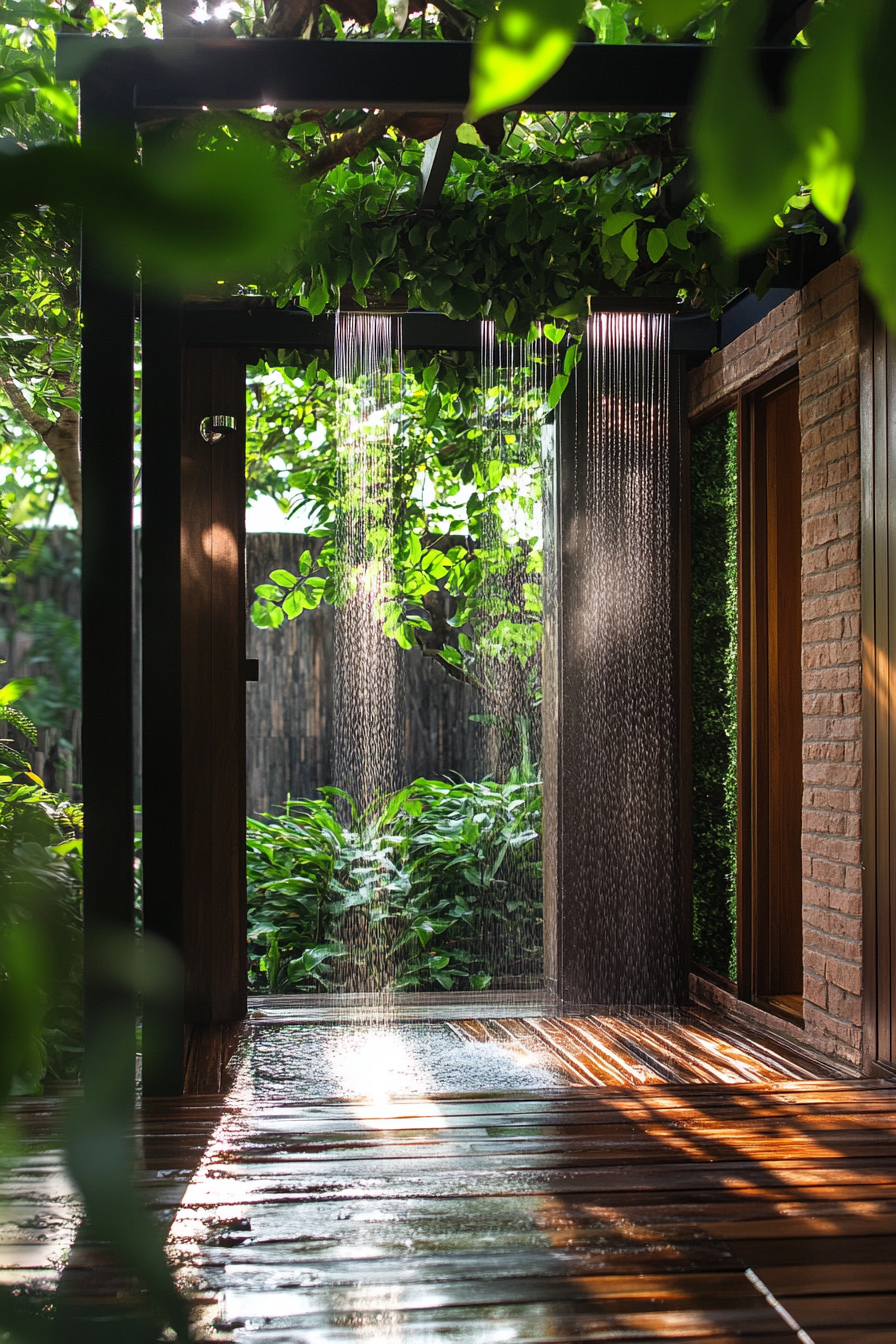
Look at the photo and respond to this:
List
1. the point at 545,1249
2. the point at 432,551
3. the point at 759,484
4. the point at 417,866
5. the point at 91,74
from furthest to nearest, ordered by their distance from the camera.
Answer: the point at 432,551 → the point at 417,866 → the point at 759,484 → the point at 91,74 → the point at 545,1249

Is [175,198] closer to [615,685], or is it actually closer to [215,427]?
[215,427]

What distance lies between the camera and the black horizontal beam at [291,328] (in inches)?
153

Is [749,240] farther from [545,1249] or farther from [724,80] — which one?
[545,1249]

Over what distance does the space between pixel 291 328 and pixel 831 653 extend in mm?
2125

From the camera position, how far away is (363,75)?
228 cm

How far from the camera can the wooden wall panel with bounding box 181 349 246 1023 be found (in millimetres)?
3941

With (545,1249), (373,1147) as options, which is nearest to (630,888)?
(373,1147)

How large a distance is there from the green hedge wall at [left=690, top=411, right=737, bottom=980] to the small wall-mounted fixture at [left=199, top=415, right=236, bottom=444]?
69.1 inches

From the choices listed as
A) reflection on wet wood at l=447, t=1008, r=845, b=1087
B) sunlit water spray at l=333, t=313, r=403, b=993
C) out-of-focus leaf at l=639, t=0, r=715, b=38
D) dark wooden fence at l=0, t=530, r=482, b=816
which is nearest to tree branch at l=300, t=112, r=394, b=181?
sunlit water spray at l=333, t=313, r=403, b=993

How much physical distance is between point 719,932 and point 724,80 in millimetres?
4197

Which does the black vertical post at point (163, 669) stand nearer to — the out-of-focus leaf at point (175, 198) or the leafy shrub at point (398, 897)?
→ the leafy shrub at point (398, 897)

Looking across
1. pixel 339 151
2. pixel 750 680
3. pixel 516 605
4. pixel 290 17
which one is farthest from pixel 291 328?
pixel 750 680

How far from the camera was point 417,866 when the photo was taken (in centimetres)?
519

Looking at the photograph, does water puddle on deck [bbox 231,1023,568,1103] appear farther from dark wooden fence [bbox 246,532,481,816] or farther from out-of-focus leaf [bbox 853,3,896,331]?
out-of-focus leaf [bbox 853,3,896,331]
